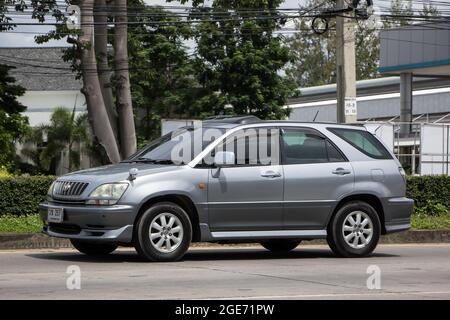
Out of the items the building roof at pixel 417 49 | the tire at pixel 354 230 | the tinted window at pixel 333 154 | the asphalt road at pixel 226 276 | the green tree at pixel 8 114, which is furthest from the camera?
the building roof at pixel 417 49

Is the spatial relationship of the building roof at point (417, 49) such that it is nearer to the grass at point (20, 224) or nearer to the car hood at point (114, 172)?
the grass at point (20, 224)

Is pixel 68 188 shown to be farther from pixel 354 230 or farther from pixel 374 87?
pixel 374 87

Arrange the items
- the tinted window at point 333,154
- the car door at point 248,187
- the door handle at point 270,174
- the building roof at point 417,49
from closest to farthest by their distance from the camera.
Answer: the car door at point 248,187
the door handle at point 270,174
the tinted window at point 333,154
the building roof at point 417,49

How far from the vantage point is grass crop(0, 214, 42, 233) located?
1600 cm

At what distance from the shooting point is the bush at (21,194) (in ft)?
57.7

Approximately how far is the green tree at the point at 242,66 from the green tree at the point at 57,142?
7713mm

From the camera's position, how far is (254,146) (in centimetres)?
1298

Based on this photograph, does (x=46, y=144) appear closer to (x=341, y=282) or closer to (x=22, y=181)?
(x=22, y=181)

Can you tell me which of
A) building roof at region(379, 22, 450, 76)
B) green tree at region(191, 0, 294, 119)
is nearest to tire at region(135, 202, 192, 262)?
building roof at region(379, 22, 450, 76)

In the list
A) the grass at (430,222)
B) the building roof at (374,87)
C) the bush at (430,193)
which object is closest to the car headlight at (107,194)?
the grass at (430,222)

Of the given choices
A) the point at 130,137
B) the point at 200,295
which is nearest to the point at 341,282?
the point at 200,295

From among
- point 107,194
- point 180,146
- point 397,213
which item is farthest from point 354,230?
point 107,194

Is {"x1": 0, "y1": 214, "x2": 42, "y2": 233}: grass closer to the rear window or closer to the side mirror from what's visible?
the side mirror

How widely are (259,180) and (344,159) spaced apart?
1447mm
